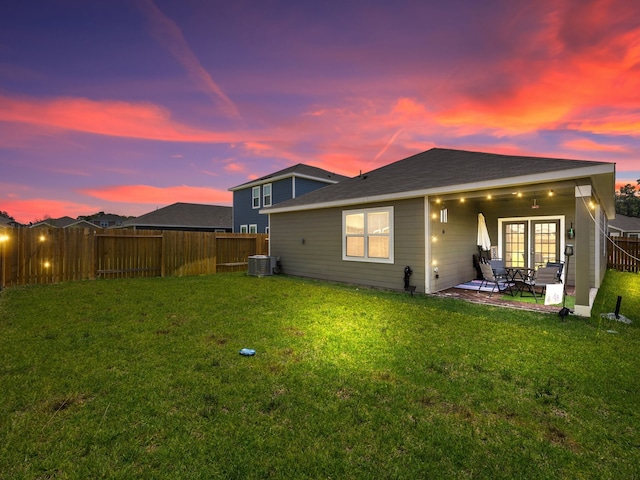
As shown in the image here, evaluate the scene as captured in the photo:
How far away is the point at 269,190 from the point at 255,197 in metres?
1.72

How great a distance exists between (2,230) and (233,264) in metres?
7.49

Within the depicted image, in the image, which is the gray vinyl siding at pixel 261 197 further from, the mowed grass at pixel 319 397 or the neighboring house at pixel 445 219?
the mowed grass at pixel 319 397

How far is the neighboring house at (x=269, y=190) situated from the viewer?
1978 centimetres

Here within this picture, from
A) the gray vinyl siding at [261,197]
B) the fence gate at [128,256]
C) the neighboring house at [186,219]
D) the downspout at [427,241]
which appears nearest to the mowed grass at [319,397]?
the downspout at [427,241]

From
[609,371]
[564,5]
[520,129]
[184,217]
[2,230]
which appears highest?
[564,5]

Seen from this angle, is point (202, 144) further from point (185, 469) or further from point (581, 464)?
point (581, 464)

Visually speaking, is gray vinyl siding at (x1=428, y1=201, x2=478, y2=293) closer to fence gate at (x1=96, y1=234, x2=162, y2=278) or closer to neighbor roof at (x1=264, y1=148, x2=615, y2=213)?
neighbor roof at (x1=264, y1=148, x2=615, y2=213)

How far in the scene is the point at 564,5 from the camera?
270 inches

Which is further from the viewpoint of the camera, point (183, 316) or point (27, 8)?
point (27, 8)

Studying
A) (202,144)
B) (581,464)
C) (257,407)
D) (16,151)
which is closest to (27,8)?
(202,144)

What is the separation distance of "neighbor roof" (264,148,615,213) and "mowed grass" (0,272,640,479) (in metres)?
2.79

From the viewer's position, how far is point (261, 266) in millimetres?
11820

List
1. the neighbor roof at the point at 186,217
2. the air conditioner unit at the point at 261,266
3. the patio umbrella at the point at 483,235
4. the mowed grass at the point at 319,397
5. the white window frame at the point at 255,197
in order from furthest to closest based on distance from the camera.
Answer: the neighbor roof at the point at 186,217 → the white window frame at the point at 255,197 → the air conditioner unit at the point at 261,266 → the patio umbrella at the point at 483,235 → the mowed grass at the point at 319,397

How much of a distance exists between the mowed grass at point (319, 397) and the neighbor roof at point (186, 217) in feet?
75.0
